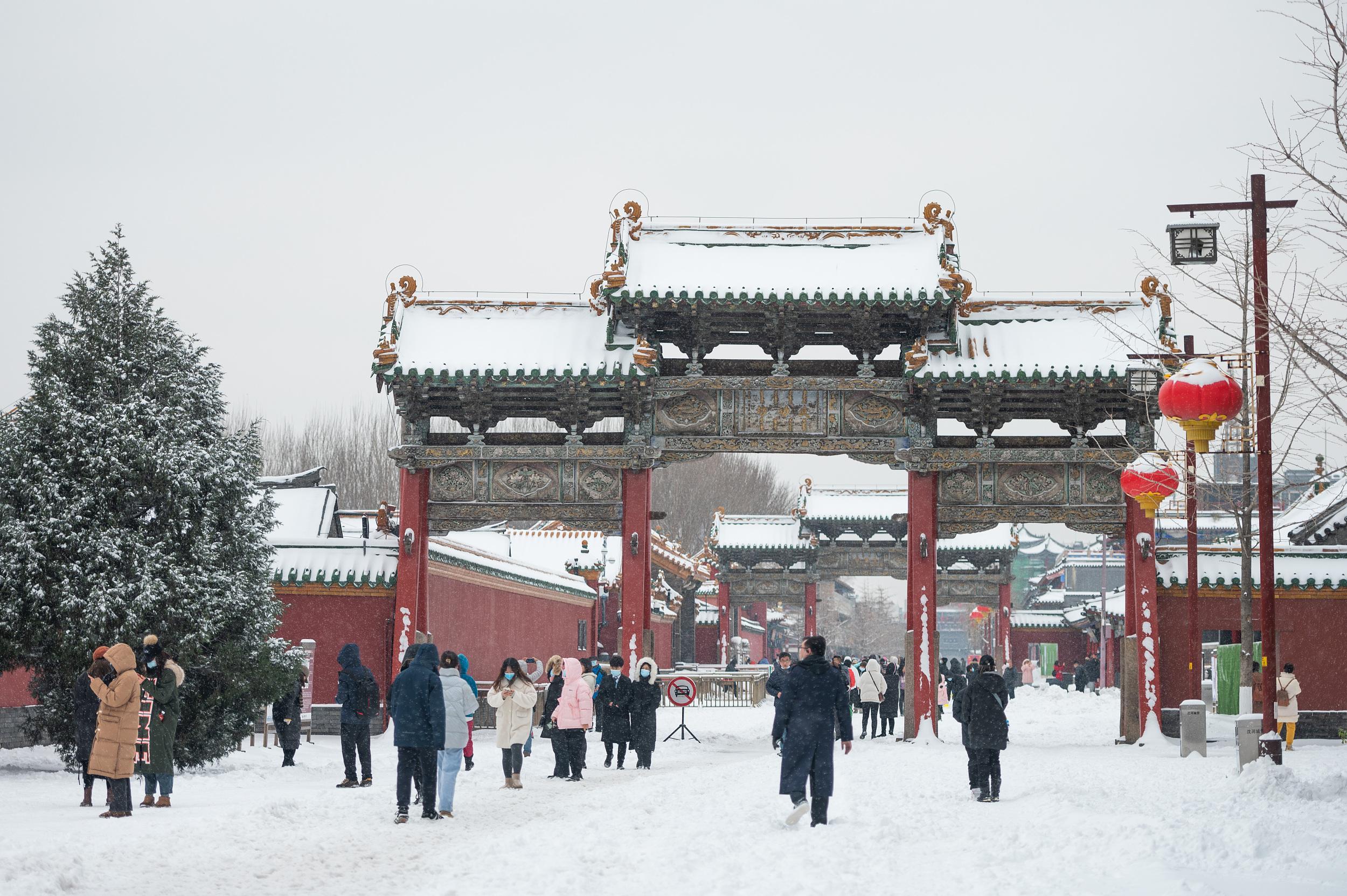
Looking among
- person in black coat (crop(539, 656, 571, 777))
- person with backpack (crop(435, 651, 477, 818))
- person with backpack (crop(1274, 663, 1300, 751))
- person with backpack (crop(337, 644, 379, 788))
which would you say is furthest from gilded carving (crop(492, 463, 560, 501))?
person with backpack (crop(1274, 663, 1300, 751))

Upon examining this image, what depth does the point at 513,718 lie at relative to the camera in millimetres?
14750

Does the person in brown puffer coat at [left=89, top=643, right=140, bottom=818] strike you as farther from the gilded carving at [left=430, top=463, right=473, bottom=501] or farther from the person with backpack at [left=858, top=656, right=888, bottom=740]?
the person with backpack at [left=858, top=656, right=888, bottom=740]

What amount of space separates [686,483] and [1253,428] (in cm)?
5486

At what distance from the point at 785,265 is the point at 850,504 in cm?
2665

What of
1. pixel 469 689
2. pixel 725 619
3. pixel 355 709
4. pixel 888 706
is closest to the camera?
pixel 469 689

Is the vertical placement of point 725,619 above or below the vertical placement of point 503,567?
below

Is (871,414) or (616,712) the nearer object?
(616,712)

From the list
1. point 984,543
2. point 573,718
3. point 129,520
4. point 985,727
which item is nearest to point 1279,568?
point 985,727

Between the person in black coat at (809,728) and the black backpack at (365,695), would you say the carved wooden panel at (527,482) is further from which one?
the person in black coat at (809,728)

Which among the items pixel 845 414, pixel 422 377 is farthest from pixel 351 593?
pixel 845 414

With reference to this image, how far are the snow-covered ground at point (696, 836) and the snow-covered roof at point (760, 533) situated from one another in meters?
31.3

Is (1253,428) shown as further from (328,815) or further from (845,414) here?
(328,815)

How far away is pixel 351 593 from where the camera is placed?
22.3 metres

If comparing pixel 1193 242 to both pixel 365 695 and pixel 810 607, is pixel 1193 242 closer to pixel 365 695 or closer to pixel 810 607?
pixel 365 695
